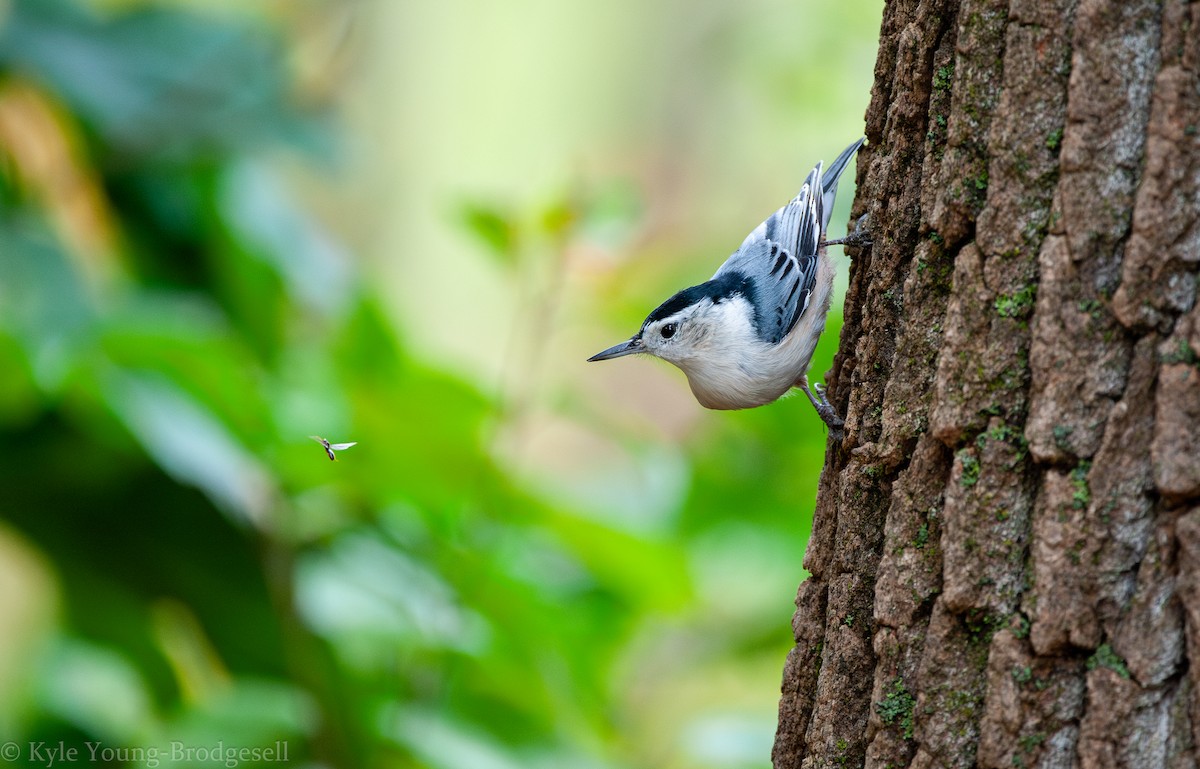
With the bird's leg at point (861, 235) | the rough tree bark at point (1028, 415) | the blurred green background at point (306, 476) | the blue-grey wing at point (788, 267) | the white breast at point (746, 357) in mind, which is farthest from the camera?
the blurred green background at point (306, 476)

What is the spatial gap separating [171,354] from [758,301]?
1418mm

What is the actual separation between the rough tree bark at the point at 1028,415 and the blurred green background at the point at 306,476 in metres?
1.14

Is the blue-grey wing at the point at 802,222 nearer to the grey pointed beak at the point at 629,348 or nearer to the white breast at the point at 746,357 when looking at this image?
the white breast at the point at 746,357

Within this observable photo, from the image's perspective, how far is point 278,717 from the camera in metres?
2.49

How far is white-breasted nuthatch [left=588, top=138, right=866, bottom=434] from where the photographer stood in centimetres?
192

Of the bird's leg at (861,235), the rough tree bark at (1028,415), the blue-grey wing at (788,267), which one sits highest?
the blue-grey wing at (788,267)

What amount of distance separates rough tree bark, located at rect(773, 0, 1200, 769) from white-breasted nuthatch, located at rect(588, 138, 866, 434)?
0.66 metres

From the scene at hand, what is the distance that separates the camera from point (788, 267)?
2023 mm

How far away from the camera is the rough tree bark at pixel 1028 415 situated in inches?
37.3

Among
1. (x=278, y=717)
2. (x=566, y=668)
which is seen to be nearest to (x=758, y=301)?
(x=566, y=668)

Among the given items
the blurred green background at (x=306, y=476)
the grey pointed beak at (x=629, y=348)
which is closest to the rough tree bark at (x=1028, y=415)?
the grey pointed beak at (x=629, y=348)

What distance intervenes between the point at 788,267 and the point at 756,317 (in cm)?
12

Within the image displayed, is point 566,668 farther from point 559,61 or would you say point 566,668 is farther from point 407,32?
point 559,61

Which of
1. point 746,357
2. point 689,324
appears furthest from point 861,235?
point 689,324
